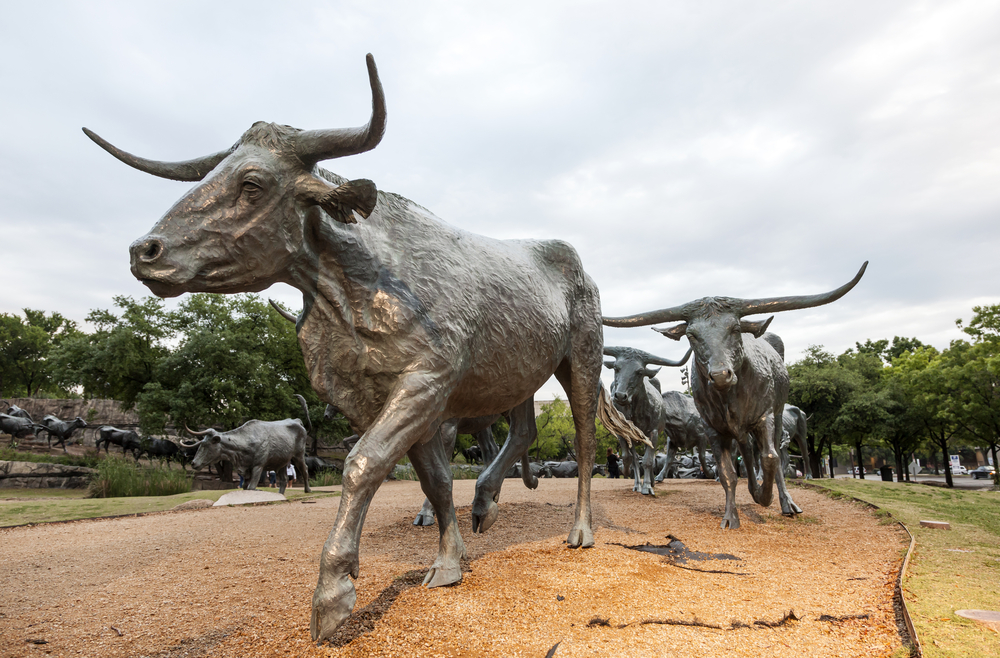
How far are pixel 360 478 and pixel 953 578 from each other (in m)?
3.95

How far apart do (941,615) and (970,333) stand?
2686 centimetres

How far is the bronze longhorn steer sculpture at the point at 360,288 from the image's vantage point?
8.64ft

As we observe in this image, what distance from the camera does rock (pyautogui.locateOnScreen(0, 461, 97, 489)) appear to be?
15453mm

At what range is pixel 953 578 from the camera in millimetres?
3689

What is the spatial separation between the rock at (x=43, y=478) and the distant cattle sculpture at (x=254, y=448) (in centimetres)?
445

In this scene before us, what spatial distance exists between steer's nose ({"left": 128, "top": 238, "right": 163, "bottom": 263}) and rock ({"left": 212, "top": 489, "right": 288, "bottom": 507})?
909 cm

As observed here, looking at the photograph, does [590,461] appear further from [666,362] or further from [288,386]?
[288,386]

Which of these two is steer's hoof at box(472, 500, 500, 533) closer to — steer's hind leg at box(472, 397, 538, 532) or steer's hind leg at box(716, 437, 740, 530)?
steer's hind leg at box(472, 397, 538, 532)

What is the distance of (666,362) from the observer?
34.9 feet

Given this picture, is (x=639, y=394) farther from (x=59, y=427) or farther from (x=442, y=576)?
(x=59, y=427)

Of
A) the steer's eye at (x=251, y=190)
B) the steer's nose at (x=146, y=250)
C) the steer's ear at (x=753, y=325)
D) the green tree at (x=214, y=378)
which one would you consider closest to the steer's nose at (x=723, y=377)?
the steer's ear at (x=753, y=325)

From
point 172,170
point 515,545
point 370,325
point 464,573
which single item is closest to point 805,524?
point 515,545

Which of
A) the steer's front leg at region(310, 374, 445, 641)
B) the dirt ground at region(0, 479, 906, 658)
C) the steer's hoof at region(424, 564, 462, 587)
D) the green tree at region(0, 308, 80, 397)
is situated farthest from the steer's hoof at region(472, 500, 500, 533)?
the green tree at region(0, 308, 80, 397)

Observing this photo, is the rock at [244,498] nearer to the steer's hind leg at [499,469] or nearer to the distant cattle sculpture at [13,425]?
the steer's hind leg at [499,469]
